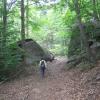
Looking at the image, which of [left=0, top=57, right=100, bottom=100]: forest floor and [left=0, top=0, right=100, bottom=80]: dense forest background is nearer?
[left=0, top=57, right=100, bottom=100]: forest floor

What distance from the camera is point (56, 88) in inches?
527

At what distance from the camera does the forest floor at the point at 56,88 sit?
11.5m

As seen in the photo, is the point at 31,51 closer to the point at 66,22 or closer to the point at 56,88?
the point at 66,22

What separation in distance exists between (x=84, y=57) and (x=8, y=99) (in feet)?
25.5

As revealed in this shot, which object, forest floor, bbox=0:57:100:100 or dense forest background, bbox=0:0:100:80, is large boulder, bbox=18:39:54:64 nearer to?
dense forest background, bbox=0:0:100:80

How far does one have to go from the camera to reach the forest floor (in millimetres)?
11502

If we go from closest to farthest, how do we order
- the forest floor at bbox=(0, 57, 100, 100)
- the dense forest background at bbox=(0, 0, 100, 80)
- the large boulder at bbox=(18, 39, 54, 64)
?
1. the forest floor at bbox=(0, 57, 100, 100)
2. the dense forest background at bbox=(0, 0, 100, 80)
3. the large boulder at bbox=(18, 39, 54, 64)

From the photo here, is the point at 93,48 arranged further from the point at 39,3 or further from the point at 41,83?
the point at 39,3

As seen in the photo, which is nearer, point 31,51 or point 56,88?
point 56,88

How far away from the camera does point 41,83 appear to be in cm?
1524

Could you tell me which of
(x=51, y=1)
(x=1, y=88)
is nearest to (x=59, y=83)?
(x=1, y=88)

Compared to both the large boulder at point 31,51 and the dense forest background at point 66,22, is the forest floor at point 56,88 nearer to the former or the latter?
the dense forest background at point 66,22

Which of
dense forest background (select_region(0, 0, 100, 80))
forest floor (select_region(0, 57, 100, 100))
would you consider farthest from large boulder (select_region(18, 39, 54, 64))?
forest floor (select_region(0, 57, 100, 100))

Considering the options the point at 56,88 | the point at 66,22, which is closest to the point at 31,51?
the point at 66,22
